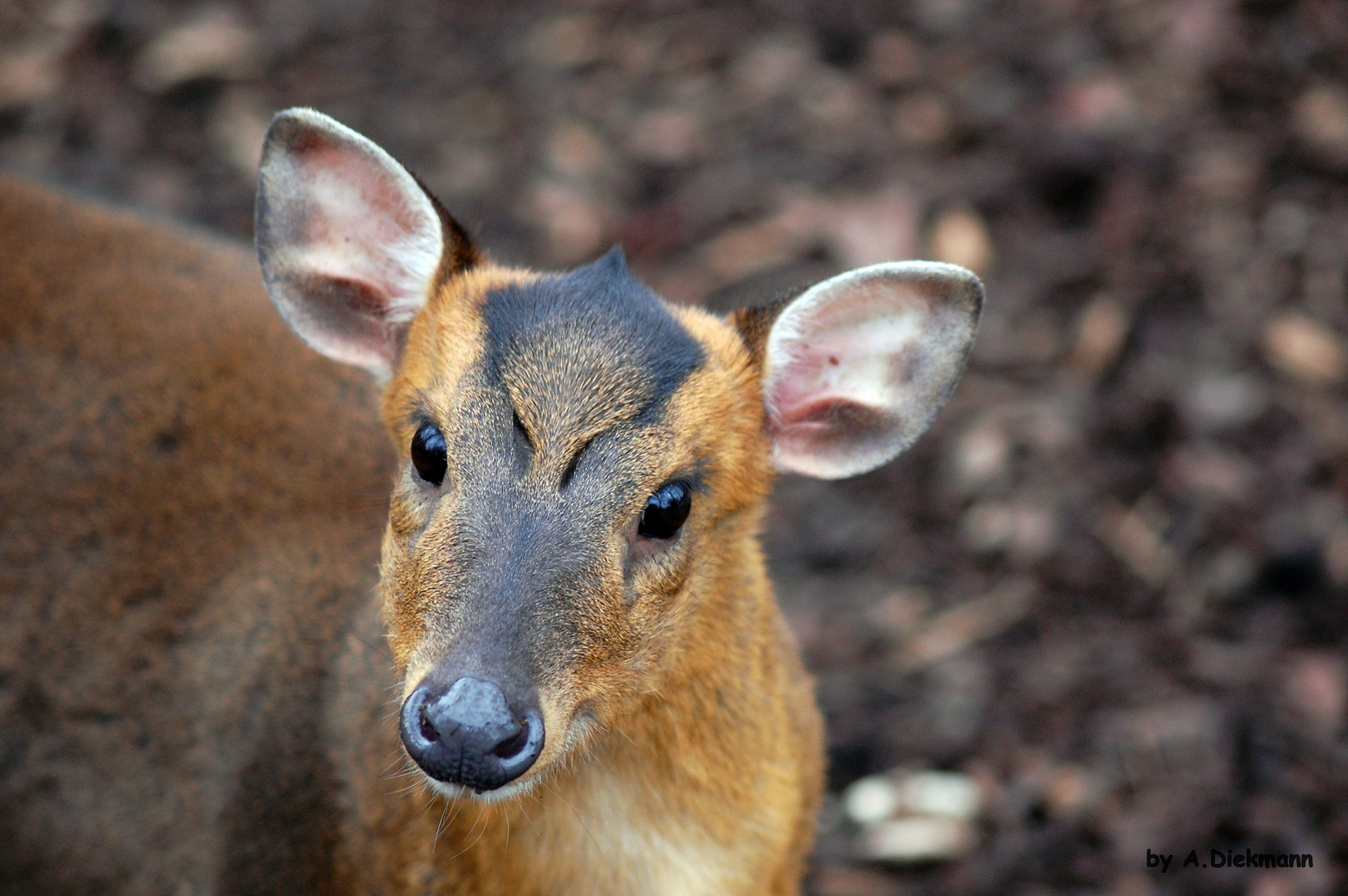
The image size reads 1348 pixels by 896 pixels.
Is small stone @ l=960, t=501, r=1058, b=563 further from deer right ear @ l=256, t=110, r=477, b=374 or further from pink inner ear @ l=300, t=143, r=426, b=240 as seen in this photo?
pink inner ear @ l=300, t=143, r=426, b=240

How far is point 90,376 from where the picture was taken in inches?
143

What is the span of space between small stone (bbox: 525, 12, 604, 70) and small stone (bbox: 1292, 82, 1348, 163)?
3161 millimetres

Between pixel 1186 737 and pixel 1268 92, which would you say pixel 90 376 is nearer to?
pixel 1186 737

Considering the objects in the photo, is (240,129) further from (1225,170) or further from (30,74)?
(1225,170)

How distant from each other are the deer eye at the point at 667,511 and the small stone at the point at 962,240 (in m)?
2.90

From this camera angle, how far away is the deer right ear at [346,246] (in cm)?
300

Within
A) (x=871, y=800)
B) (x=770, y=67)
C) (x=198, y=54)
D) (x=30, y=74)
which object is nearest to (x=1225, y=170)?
(x=770, y=67)

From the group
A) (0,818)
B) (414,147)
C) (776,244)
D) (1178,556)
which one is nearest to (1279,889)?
(1178,556)

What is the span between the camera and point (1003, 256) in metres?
5.27

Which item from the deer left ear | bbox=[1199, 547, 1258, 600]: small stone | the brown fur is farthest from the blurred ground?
the deer left ear

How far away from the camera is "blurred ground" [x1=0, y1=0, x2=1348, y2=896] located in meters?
4.07

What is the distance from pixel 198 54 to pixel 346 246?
151 inches

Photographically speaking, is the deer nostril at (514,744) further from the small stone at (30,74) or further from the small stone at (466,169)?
the small stone at (30,74)

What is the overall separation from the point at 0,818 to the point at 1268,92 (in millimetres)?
5243
